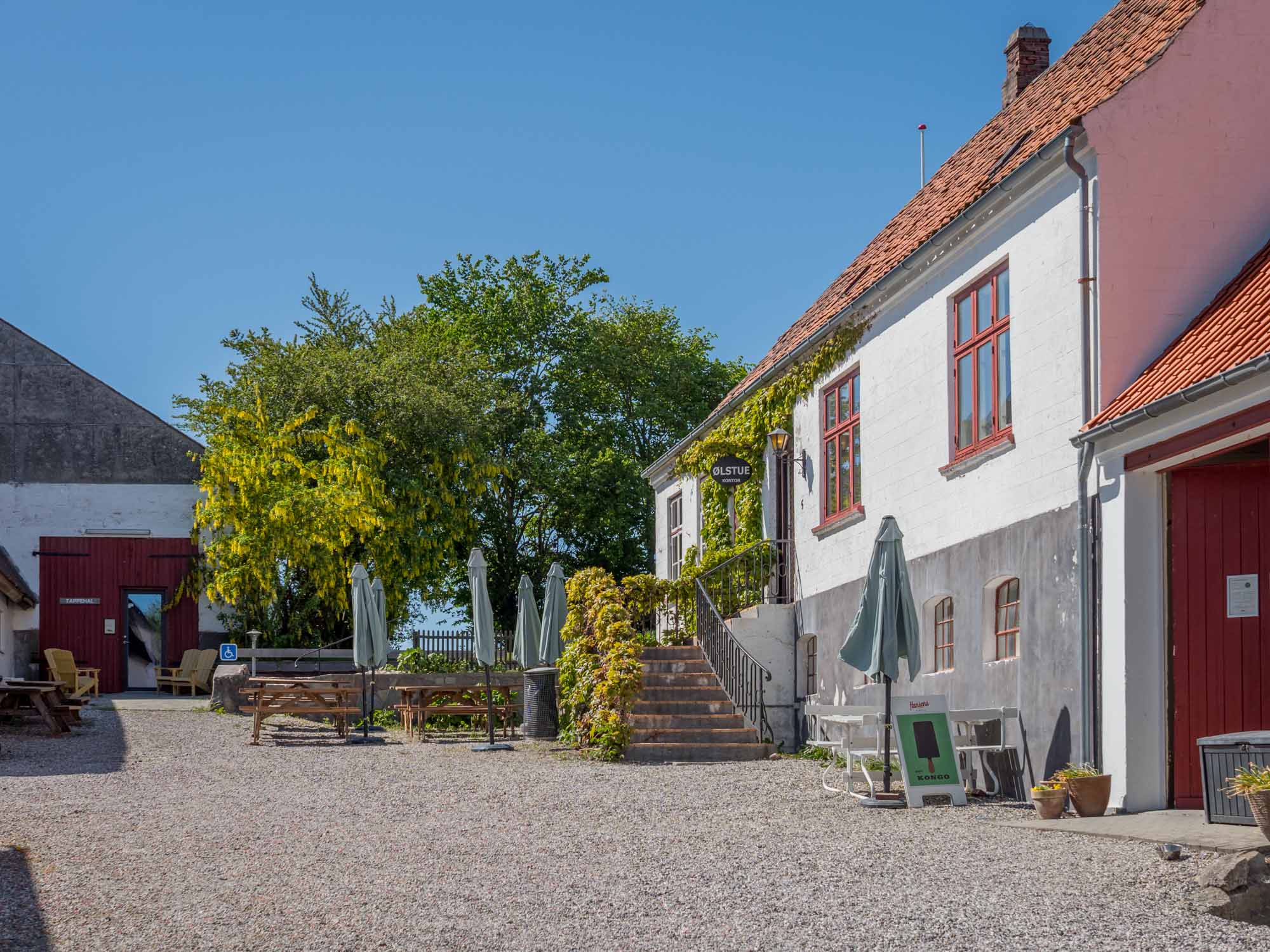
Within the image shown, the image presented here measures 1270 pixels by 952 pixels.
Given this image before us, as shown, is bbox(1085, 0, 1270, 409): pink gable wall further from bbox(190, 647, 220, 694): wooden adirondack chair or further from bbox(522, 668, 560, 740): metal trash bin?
bbox(190, 647, 220, 694): wooden adirondack chair

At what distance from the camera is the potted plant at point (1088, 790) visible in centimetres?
1020

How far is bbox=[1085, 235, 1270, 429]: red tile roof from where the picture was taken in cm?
969

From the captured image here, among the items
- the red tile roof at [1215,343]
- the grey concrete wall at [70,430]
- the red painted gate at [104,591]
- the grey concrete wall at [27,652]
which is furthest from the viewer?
the grey concrete wall at [70,430]

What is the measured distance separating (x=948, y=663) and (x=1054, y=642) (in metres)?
2.70

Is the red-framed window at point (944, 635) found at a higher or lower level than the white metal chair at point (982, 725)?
higher

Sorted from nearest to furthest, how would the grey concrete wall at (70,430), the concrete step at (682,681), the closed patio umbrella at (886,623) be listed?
the closed patio umbrella at (886,623)
the concrete step at (682,681)
the grey concrete wall at (70,430)

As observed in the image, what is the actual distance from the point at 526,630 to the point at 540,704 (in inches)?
41.2

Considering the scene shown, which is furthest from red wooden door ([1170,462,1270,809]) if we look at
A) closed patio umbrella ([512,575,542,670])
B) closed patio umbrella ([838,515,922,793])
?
closed patio umbrella ([512,575,542,670])

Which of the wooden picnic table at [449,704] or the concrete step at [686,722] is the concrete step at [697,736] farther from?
the wooden picnic table at [449,704]

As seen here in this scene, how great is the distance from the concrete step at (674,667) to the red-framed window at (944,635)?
4.26 metres

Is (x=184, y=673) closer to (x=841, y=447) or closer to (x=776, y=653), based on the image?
(x=776, y=653)

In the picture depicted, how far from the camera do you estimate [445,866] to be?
27.2ft

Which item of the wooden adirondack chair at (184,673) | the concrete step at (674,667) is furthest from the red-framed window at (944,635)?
the wooden adirondack chair at (184,673)

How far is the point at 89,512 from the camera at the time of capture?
28.5m
